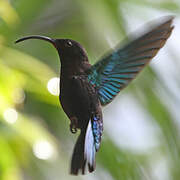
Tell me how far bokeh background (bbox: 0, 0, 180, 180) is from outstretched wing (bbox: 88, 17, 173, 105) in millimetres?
94

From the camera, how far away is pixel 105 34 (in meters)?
1.52

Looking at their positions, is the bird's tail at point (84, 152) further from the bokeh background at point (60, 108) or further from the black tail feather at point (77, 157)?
the bokeh background at point (60, 108)

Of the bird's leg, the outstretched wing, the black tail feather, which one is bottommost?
the black tail feather

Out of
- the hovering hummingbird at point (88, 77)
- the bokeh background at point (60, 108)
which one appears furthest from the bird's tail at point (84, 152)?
the bokeh background at point (60, 108)

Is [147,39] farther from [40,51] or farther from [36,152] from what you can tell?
[40,51]

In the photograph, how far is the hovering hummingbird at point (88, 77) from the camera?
0.42m

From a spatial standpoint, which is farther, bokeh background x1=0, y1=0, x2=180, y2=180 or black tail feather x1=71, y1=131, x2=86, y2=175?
bokeh background x1=0, y1=0, x2=180, y2=180

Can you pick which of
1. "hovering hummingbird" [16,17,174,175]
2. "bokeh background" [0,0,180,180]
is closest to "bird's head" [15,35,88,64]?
"hovering hummingbird" [16,17,174,175]

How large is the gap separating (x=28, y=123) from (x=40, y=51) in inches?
28.8

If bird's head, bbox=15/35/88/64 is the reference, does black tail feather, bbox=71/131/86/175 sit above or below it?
below

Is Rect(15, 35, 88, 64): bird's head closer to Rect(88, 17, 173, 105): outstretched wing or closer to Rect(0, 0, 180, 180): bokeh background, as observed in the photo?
Rect(88, 17, 173, 105): outstretched wing

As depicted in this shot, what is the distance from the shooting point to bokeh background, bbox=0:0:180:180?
0.98 m

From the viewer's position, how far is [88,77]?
1.54 ft

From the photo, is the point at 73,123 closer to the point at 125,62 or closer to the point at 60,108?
the point at 125,62
